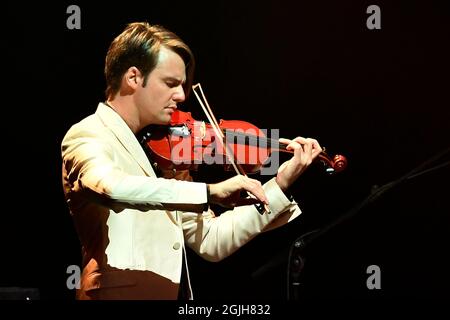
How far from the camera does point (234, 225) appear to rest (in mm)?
2340

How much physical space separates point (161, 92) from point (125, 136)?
0.17 meters

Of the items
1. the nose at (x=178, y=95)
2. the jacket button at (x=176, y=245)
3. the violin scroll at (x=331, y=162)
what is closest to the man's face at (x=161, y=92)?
the nose at (x=178, y=95)

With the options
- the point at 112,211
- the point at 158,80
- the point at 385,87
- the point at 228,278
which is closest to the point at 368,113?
the point at 385,87

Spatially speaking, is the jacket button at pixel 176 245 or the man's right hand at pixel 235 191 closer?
the man's right hand at pixel 235 191

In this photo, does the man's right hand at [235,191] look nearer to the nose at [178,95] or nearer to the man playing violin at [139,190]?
the man playing violin at [139,190]

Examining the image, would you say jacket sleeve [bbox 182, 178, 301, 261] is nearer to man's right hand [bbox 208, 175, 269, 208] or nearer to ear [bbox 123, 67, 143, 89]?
man's right hand [bbox 208, 175, 269, 208]

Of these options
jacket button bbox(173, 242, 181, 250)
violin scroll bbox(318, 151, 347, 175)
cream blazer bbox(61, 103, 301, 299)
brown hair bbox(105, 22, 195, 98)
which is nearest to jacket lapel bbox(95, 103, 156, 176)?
cream blazer bbox(61, 103, 301, 299)

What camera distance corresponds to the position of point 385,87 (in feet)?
10.2

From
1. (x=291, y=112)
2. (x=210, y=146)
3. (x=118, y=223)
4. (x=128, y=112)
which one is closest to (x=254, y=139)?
(x=210, y=146)

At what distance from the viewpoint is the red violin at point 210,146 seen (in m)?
2.20

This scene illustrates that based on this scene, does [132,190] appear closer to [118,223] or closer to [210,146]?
[118,223]

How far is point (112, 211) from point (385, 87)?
1436 mm

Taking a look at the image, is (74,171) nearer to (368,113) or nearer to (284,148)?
(284,148)

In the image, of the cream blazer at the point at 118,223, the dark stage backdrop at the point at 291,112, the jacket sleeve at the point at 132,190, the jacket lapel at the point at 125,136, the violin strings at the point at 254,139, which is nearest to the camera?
the jacket sleeve at the point at 132,190
